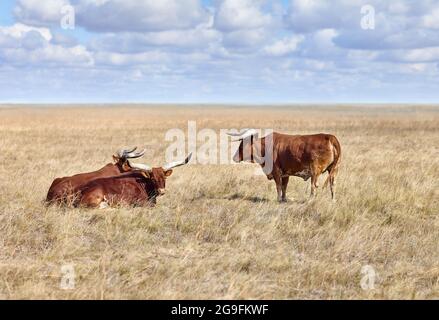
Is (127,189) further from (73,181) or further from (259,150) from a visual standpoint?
(259,150)

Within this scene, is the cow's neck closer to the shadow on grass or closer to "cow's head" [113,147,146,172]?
the shadow on grass

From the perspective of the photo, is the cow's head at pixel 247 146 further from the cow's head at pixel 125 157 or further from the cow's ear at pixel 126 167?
the cow's ear at pixel 126 167

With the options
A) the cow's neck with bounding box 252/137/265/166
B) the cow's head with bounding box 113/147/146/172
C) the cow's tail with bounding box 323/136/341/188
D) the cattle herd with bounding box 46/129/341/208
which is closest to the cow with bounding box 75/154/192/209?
the cattle herd with bounding box 46/129/341/208

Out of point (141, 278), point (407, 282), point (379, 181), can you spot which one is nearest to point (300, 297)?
point (407, 282)

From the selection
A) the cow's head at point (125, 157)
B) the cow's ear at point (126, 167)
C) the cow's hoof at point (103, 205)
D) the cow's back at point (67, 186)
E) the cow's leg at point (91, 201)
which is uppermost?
the cow's head at point (125, 157)

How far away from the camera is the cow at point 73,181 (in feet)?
28.1

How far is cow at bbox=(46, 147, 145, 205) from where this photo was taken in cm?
858

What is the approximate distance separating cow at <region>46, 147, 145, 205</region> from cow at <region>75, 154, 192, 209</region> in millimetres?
154

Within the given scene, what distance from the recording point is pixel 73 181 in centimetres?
895

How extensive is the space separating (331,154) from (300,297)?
4.50 meters

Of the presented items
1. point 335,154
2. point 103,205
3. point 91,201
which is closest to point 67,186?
point 91,201

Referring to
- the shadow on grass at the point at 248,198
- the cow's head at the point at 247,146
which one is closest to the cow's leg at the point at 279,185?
the shadow on grass at the point at 248,198

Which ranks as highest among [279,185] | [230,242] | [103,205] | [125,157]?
[125,157]

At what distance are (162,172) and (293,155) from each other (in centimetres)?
Answer: 226
